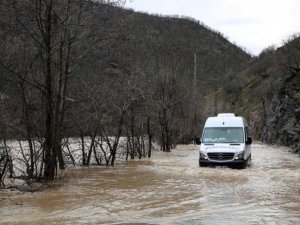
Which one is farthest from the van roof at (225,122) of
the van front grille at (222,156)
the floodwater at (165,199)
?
the floodwater at (165,199)

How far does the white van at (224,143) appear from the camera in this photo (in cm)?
2127

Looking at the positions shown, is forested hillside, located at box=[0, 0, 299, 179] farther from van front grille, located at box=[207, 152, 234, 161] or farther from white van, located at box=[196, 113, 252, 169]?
van front grille, located at box=[207, 152, 234, 161]

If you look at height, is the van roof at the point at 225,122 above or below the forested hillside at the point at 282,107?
below

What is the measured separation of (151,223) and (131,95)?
15.8m

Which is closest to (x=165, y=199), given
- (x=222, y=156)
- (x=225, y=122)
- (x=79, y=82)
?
(x=222, y=156)

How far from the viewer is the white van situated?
21.3 meters

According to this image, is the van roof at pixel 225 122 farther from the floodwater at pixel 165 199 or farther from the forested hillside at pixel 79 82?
the forested hillside at pixel 79 82

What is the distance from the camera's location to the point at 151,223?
410 inches

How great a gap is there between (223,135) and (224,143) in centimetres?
80

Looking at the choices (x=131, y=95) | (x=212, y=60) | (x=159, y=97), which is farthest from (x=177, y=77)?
(x=212, y=60)

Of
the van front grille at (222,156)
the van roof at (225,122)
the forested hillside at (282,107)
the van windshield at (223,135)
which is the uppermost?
the forested hillside at (282,107)

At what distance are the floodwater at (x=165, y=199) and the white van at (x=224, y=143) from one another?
0.80m

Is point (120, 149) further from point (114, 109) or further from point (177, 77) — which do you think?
point (177, 77)

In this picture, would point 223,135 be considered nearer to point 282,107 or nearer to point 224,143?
point 224,143
